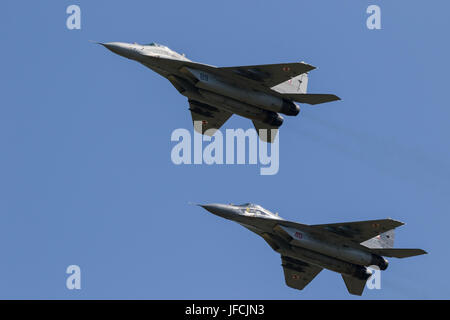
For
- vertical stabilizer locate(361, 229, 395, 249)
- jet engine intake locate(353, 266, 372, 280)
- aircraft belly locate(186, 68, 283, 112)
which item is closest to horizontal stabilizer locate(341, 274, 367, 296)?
jet engine intake locate(353, 266, 372, 280)

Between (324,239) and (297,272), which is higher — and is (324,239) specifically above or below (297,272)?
above

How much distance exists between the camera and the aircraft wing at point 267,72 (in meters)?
56.8

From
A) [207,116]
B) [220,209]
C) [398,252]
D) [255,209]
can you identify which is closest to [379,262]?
[398,252]

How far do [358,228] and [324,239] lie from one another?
6.99 ft

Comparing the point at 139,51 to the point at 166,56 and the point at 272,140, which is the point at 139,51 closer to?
the point at 166,56

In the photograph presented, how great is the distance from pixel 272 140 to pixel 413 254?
445 inches

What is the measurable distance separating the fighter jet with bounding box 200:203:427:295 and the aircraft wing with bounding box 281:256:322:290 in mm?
3817

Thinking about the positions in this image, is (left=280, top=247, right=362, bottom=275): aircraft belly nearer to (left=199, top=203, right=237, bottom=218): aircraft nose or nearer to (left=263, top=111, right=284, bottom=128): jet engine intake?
(left=199, top=203, right=237, bottom=218): aircraft nose

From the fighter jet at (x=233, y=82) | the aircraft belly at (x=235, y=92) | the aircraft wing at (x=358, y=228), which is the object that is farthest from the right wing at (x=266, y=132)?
the aircraft wing at (x=358, y=228)

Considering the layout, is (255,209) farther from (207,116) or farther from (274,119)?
(207,116)

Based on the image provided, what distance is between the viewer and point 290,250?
58.6 meters

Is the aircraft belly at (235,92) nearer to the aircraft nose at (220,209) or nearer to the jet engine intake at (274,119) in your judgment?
the jet engine intake at (274,119)

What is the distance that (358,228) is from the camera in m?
58.2

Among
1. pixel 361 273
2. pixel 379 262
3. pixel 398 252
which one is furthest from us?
pixel 361 273
